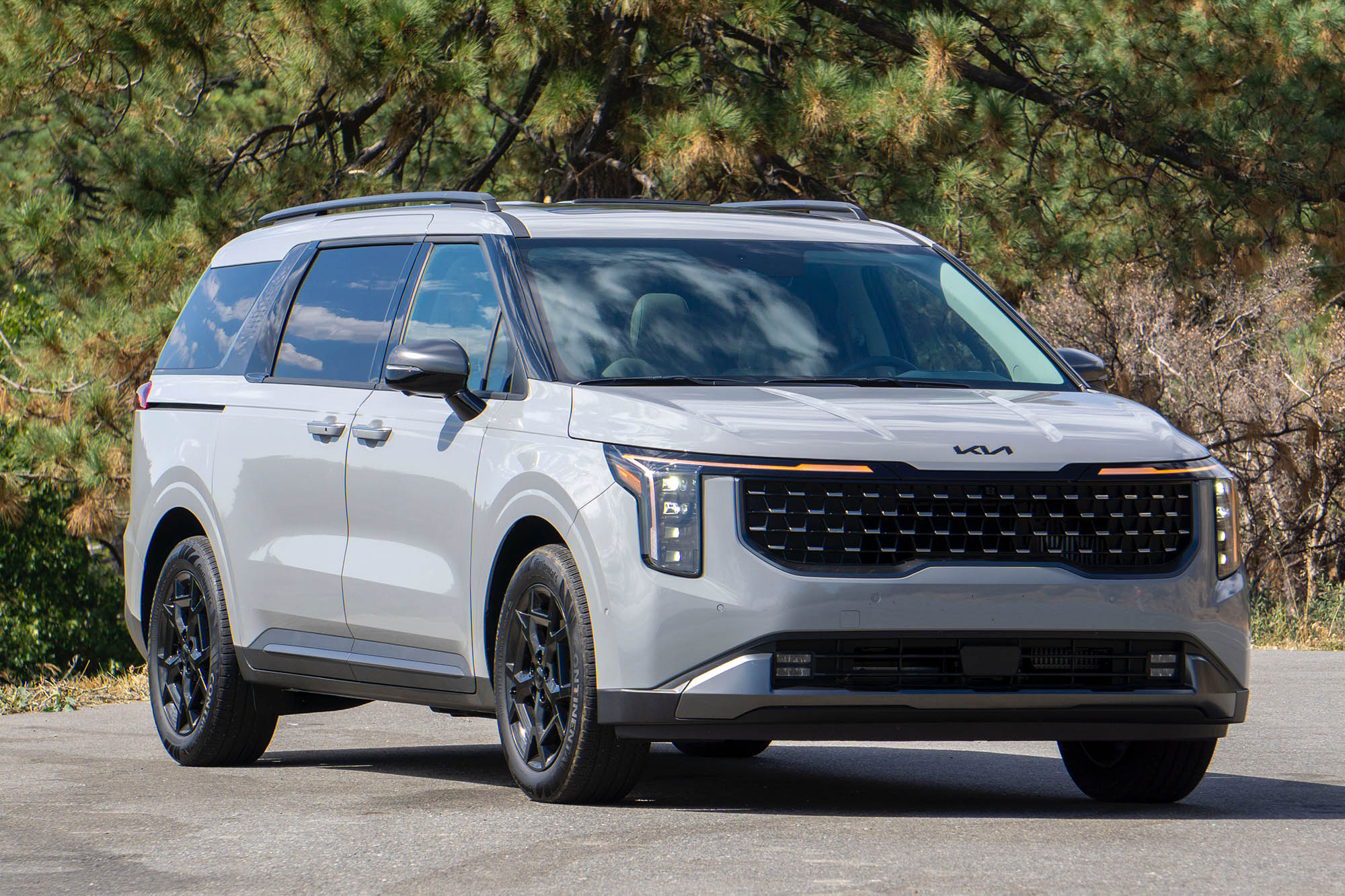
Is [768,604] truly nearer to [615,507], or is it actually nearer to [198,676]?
[615,507]

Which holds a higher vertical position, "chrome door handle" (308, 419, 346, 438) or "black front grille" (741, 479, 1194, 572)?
"chrome door handle" (308, 419, 346, 438)

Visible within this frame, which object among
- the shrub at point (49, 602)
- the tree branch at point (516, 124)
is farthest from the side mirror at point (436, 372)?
the shrub at point (49, 602)

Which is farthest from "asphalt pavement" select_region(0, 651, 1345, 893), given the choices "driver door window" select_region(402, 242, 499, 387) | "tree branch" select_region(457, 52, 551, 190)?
"tree branch" select_region(457, 52, 551, 190)

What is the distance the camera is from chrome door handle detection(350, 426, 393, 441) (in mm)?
8156

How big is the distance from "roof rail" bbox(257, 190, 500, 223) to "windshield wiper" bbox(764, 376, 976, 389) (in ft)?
4.60

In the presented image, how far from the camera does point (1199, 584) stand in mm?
7039

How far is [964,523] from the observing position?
6.82 m

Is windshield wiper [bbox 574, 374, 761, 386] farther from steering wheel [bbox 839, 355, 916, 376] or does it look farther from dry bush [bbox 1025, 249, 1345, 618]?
dry bush [bbox 1025, 249, 1345, 618]

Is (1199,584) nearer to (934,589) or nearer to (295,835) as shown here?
(934,589)

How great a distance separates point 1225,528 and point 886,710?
138 centimetres

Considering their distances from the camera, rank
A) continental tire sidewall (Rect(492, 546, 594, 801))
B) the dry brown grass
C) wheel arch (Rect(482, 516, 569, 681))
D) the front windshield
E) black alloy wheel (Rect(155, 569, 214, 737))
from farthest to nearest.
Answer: the dry brown grass
black alloy wheel (Rect(155, 569, 214, 737))
the front windshield
wheel arch (Rect(482, 516, 569, 681))
continental tire sidewall (Rect(492, 546, 594, 801))

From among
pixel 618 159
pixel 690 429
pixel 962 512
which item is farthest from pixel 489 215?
pixel 618 159

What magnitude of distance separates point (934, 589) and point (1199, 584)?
3.18 feet

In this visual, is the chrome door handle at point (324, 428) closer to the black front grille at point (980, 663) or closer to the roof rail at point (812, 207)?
the roof rail at point (812, 207)
